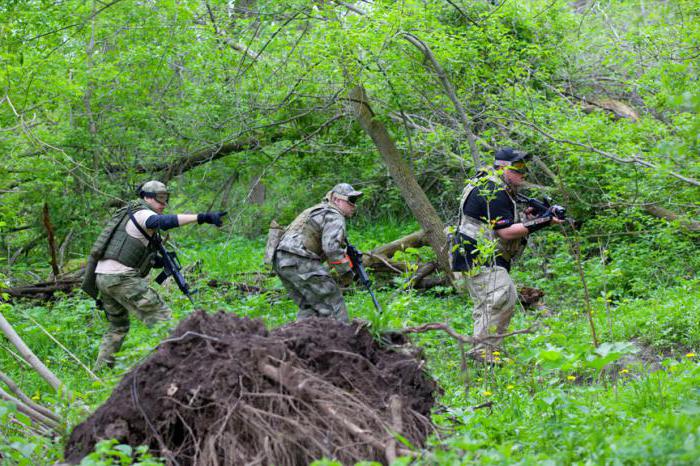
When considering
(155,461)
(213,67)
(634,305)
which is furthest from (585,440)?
(213,67)

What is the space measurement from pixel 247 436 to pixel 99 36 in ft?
38.5

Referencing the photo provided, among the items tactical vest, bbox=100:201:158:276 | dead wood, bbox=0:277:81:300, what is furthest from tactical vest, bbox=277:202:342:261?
dead wood, bbox=0:277:81:300

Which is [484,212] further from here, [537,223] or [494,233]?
[537,223]

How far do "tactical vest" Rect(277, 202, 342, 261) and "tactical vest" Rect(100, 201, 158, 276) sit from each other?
4.63 ft

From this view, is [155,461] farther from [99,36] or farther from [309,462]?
[99,36]

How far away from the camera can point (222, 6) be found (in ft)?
40.8

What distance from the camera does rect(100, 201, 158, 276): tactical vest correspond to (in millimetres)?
7832

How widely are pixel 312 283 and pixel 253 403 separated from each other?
4.17 meters

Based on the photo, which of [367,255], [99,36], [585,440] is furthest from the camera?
[99,36]

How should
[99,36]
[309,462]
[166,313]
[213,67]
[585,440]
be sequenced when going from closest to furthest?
1. [309,462]
2. [585,440]
3. [166,313]
4. [213,67]
5. [99,36]

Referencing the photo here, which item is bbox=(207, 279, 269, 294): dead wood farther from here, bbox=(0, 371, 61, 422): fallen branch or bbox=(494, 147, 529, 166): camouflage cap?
bbox=(0, 371, 61, 422): fallen branch

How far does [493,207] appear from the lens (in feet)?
23.1

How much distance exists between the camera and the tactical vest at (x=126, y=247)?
25.7 feet

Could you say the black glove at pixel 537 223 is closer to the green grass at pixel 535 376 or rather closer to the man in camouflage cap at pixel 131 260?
the green grass at pixel 535 376
